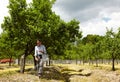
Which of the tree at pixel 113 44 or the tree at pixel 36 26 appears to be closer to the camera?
the tree at pixel 36 26

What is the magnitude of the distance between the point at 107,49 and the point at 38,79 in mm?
46418

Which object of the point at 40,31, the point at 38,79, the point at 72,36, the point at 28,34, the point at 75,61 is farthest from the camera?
the point at 75,61

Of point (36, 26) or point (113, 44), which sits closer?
point (36, 26)

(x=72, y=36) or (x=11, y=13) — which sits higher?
(x=11, y=13)

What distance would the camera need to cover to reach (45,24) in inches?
1283

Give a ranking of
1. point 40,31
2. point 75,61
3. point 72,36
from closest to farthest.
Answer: point 40,31 < point 72,36 < point 75,61

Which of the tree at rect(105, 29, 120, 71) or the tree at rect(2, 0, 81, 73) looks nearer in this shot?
the tree at rect(2, 0, 81, 73)

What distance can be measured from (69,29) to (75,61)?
88.5 meters

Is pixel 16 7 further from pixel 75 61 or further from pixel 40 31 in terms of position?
pixel 75 61

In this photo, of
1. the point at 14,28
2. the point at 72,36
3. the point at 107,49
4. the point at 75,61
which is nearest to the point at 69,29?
the point at 72,36

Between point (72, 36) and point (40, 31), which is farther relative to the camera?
point (72, 36)

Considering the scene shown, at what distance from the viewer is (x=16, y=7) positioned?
116ft

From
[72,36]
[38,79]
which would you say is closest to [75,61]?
[72,36]

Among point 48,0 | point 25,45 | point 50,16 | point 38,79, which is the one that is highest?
point 48,0
